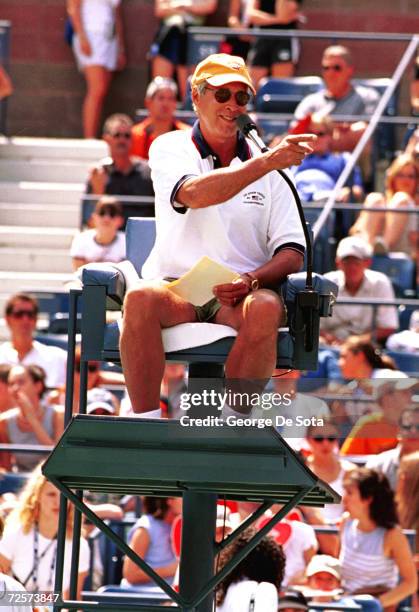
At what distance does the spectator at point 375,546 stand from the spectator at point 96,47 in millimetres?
7293

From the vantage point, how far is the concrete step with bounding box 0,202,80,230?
43.8 ft

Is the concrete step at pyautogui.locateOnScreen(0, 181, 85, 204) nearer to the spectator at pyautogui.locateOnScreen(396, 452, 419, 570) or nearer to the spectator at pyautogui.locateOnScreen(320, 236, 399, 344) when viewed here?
the spectator at pyautogui.locateOnScreen(320, 236, 399, 344)

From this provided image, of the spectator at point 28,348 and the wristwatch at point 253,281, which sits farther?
the spectator at point 28,348

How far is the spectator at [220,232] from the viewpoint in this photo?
524cm

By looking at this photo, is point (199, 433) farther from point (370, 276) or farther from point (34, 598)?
point (370, 276)

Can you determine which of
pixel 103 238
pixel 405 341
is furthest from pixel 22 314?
pixel 405 341

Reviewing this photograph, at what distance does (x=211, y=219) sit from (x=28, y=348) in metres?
4.85

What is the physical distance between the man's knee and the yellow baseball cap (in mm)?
750

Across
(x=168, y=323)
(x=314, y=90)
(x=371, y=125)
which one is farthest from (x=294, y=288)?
(x=314, y=90)

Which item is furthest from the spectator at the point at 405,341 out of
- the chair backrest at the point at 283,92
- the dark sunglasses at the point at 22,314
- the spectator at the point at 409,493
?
the chair backrest at the point at 283,92

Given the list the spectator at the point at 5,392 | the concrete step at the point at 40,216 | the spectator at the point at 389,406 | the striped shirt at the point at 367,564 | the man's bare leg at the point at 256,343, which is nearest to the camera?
the man's bare leg at the point at 256,343

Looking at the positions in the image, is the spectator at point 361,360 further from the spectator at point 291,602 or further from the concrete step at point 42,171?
the concrete step at point 42,171

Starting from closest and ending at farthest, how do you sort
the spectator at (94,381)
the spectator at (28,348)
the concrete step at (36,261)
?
the spectator at (94,381), the spectator at (28,348), the concrete step at (36,261)

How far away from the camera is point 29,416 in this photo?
30.8 ft
